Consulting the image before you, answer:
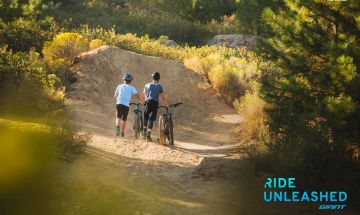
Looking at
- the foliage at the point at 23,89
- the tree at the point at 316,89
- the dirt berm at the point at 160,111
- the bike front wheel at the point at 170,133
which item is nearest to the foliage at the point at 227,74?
the dirt berm at the point at 160,111

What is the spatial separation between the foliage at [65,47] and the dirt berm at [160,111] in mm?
455

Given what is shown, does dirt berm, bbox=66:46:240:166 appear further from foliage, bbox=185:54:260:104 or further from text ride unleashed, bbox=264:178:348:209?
text ride unleashed, bbox=264:178:348:209

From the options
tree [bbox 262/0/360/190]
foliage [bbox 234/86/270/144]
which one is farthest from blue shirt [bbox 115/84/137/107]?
tree [bbox 262/0/360/190]

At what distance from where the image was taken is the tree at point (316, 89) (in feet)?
27.0

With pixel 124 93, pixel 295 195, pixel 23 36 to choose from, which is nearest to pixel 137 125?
pixel 124 93

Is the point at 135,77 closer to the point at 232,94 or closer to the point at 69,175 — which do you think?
the point at 232,94

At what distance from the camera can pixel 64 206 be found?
21.8 ft

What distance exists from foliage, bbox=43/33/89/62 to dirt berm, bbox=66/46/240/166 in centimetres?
45

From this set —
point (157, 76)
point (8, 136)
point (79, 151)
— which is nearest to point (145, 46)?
point (157, 76)

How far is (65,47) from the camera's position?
18.9m

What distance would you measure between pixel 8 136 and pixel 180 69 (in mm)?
12754

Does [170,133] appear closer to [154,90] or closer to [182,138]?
[154,90]

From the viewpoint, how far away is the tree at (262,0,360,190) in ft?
27.0

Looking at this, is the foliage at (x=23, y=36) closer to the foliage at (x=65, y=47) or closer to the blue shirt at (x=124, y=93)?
the foliage at (x=65, y=47)
